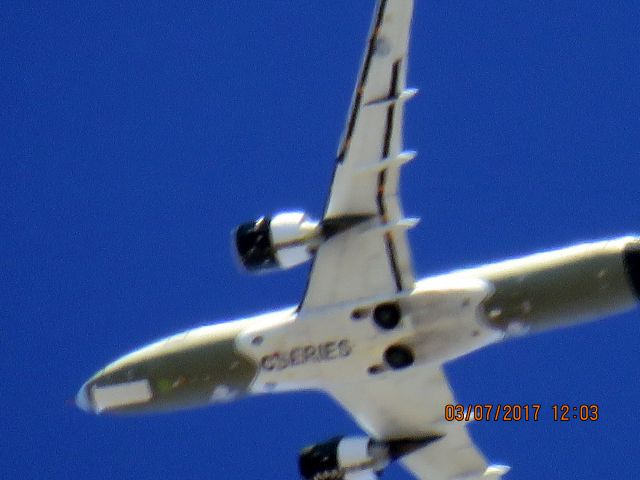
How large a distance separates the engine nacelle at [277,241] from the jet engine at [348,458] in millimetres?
6833

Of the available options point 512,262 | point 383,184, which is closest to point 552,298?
point 512,262

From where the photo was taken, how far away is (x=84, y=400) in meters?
46.9

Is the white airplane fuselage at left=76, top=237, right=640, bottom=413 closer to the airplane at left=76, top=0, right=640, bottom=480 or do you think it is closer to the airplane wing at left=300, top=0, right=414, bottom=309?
the airplane at left=76, top=0, right=640, bottom=480

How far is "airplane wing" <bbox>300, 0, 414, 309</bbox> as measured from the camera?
127 ft

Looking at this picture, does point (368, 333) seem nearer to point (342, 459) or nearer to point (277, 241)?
point (277, 241)

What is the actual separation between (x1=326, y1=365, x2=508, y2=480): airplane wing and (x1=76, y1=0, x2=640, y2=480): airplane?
0.05 meters

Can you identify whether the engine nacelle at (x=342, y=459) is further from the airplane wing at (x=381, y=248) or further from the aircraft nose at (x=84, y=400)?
the aircraft nose at (x=84, y=400)

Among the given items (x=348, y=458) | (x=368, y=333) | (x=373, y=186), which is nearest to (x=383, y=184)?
(x=373, y=186)

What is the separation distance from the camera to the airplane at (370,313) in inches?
1588

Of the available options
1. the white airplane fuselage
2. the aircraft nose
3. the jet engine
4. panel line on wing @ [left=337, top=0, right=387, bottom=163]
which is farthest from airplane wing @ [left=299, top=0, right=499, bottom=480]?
the aircraft nose

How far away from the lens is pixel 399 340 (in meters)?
43.1

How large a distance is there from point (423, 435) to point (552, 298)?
287 inches

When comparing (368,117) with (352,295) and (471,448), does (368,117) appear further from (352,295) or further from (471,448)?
(471,448)

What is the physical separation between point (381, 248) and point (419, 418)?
6.54 m
